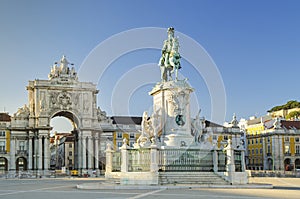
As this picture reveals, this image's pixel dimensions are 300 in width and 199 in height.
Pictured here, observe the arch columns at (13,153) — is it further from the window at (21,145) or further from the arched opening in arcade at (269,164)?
the arched opening in arcade at (269,164)

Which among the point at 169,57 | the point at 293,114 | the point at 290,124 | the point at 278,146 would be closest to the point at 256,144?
the point at 278,146

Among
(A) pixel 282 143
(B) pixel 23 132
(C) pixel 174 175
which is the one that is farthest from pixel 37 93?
(C) pixel 174 175

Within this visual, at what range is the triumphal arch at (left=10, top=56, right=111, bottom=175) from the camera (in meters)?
66.5

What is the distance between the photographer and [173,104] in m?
27.1

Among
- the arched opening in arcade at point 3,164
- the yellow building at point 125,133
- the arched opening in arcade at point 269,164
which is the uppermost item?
the yellow building at point 125,133

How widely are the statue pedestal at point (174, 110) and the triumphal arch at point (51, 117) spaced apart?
4195 centimetres

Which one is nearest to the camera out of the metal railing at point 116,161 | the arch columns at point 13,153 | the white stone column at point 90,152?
the metal railing at point 116,161

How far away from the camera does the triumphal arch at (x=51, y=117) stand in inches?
2618

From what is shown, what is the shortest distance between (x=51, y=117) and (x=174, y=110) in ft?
143

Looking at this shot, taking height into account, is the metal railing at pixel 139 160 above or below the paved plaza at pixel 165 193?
above

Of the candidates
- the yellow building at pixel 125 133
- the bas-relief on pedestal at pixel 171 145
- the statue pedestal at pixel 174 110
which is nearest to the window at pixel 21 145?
the yellow building at pixel 125 133

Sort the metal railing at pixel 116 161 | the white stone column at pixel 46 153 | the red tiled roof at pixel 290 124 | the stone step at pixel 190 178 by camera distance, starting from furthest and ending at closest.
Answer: the red tiled roof at pixel 290 124
the white stone column at pixel 46 153
the metal railing at pixel 116 161
the stone step at pixel 190 178

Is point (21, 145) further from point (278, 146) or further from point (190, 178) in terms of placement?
point (190, 178)

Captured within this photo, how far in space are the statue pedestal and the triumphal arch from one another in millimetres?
41949
